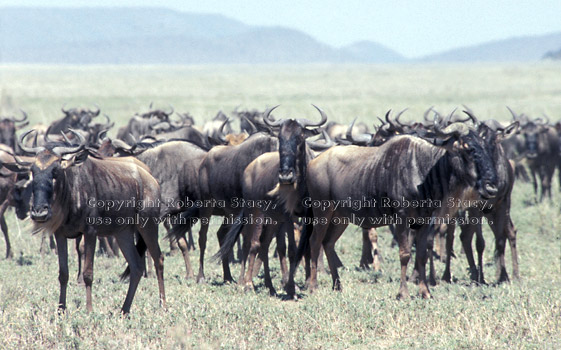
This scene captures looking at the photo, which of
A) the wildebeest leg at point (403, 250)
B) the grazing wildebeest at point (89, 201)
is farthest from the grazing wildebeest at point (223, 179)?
the wildebeest leg at point (403, 250)

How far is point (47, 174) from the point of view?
7.23 m

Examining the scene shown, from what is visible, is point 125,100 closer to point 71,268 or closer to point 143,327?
point 71,268

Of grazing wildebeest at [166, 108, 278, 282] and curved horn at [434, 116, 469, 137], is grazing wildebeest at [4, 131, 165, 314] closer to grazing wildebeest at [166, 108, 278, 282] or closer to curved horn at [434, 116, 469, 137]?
grazing wildebeest at [166, 108, 278, 282]

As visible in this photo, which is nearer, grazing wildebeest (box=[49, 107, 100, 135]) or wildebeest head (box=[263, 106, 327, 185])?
wildebeest head (box=[263, 106, 327, 185])

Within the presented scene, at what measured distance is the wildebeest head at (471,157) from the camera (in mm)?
8344

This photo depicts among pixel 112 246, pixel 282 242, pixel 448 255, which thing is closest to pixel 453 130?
pixel 448 255

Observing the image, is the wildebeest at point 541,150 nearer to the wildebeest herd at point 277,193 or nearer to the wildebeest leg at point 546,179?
the wildebeest leg at point 546,179

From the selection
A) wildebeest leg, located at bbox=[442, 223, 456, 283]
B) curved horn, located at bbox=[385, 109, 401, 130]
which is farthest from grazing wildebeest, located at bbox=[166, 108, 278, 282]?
wildebeest leg, located at bbox=[442, 223, 456, 283]

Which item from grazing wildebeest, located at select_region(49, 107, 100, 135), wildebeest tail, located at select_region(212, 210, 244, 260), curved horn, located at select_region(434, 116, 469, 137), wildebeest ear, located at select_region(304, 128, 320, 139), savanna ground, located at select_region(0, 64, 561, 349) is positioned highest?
curved horn, located at select_region(434, 116, 469, 137)

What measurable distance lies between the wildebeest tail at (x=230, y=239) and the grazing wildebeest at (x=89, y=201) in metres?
1.31

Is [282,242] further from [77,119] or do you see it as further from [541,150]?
[77,119]

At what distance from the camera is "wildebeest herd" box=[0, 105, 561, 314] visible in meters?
7.73

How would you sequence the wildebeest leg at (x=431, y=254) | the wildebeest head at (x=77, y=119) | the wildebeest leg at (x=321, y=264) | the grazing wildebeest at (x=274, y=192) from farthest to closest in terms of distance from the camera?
the wildebeest head at (x=77, y=119) < the wildebeest leg at (x=321, y=264) < the wildebeest leg at (x=431, y=254) < the grazing wildebeest at (x=274, y=192)

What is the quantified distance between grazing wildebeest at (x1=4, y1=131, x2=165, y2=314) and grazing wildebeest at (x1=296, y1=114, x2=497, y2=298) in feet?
6.91
